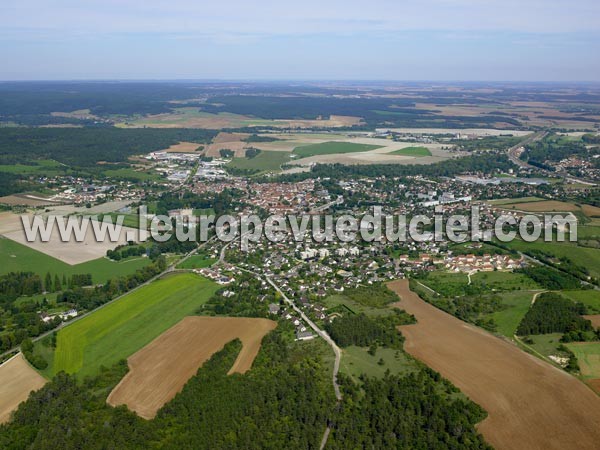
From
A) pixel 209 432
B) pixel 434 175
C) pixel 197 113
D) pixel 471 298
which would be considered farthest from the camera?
pixel 197 113

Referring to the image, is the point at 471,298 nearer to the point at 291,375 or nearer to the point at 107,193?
the point at 291,375

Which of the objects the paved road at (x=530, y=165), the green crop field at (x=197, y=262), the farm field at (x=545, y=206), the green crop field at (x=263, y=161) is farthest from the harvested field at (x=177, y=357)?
the paved road at (x=530, y=165)

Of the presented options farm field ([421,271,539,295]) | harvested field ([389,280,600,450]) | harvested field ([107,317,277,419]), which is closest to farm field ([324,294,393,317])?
harvested field ([389,280,600,450])

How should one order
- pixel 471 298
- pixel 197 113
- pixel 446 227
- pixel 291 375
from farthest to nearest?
pixel 197 113 → pixel 446 227 → pixel 471 298 → pixel 291 375

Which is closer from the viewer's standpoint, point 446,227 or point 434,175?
point 446,227

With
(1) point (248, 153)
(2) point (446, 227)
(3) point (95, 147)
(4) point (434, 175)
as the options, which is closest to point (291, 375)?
(2) point (446, 227)

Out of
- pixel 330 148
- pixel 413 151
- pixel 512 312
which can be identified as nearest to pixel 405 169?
pixel 413 151
